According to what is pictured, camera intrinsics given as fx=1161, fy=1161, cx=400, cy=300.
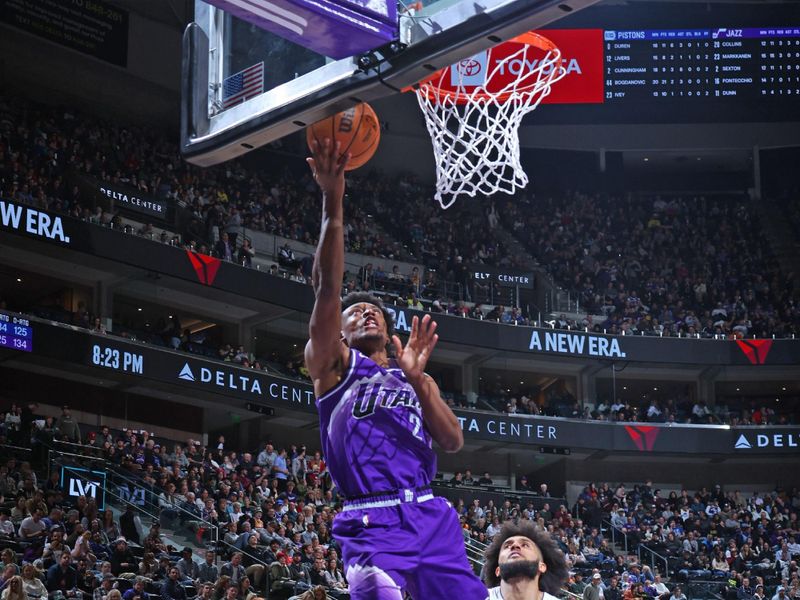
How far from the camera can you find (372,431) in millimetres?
5062

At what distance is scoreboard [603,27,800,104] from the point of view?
31031 mm

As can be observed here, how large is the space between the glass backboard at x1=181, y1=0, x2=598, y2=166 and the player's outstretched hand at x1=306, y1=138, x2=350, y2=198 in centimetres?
63

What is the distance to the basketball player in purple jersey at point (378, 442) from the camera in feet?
16.1

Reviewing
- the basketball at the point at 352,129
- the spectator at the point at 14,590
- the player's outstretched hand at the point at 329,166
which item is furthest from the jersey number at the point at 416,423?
the spectator at the point at 14,590

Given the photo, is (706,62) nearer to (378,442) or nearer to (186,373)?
(186,373)

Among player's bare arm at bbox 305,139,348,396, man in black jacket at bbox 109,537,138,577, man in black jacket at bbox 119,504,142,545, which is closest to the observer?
player's bare arm at bbox 305,139,348,396

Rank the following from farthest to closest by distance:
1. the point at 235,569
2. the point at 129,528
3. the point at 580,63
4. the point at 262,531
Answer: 1. the point at 580,63
2. the point at 262,531
3. the point at 129,528
4. the point at 235,569

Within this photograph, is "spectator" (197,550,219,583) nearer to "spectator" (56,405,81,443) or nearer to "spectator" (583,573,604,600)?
"spectator" (56,405,81,443)

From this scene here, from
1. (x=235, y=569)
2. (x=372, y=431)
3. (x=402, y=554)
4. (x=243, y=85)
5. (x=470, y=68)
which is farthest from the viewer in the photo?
(x=235, y=569)

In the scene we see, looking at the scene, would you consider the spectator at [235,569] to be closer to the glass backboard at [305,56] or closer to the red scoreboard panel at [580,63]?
the glass backboard at [305,56]

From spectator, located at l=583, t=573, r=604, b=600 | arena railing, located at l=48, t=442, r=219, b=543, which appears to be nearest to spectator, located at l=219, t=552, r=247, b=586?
arena railing, located at l=48, t=442, r=219, b=543

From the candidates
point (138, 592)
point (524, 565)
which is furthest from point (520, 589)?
point (138, 592)

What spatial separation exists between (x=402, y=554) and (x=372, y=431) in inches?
21.4

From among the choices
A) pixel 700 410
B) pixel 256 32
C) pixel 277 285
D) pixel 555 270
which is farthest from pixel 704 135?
pixel 256 32
